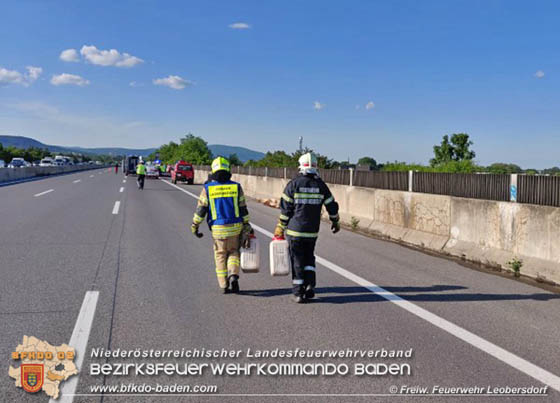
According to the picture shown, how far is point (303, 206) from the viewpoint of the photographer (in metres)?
6.41

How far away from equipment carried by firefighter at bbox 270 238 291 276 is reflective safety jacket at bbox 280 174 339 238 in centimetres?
20

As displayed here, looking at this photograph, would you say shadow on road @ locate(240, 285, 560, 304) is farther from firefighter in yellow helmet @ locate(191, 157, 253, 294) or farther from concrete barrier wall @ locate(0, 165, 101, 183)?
concrete barrier wall @ locate(0, 165, 101, 183)

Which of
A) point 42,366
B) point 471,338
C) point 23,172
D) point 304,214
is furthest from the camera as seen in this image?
point 23,172

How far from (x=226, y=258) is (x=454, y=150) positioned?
115 m

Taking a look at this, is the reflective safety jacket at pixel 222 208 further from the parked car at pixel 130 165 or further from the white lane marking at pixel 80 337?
the parked car at pixel 130 165

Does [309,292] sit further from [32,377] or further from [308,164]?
[32,377]

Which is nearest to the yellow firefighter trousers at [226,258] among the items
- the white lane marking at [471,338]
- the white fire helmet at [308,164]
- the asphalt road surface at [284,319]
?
the asphalt road surface at [284,319]

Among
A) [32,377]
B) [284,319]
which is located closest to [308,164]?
[284,319]

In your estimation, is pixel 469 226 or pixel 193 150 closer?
pixel 469 226

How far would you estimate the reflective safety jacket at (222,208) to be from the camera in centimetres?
662

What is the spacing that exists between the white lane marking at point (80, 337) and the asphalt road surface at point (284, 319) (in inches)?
0.8

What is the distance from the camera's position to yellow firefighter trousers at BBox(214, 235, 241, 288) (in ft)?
21.5

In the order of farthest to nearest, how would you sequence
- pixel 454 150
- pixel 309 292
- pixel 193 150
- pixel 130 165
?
pixel 193 150
pixel 454 150
pixel 130 165
pixel 309 292

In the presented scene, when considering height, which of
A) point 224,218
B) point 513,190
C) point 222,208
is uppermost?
point 513,190
